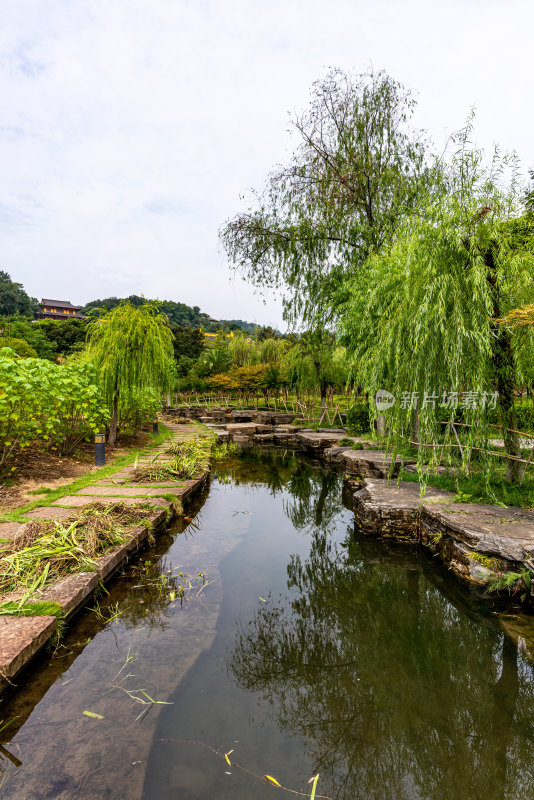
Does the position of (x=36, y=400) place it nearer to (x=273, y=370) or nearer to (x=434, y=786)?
(x=434, y=786)

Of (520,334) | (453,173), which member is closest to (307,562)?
(520,334)

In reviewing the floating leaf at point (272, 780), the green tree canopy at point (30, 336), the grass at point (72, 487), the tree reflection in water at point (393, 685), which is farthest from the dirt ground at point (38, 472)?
the green tree canopy at point (30, 336)

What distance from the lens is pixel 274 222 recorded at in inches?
485

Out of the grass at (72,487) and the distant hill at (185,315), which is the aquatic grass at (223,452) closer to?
the grass at (72,487)

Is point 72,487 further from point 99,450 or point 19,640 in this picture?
point 19,640

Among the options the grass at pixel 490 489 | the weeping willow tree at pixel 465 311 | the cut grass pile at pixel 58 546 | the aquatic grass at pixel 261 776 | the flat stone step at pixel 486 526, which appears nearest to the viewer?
the aquatic grass at pixel 261 776

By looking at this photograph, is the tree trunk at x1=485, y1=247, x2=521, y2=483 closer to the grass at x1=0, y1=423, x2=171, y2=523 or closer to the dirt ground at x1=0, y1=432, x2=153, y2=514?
the grass at x1=0, y1=423, x2=171, y2=523

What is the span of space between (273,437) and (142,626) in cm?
1303

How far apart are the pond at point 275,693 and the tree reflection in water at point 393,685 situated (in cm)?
1

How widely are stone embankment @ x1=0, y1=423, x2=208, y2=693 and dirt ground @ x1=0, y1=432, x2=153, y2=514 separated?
51 centimetres

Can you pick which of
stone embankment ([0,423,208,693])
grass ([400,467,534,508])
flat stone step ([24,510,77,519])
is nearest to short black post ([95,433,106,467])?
stone embankment ([0,423,208,693])

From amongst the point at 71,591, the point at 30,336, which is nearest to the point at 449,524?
the point at 71,591

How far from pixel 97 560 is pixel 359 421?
37.9 ft

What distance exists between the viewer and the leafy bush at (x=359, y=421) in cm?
1394
